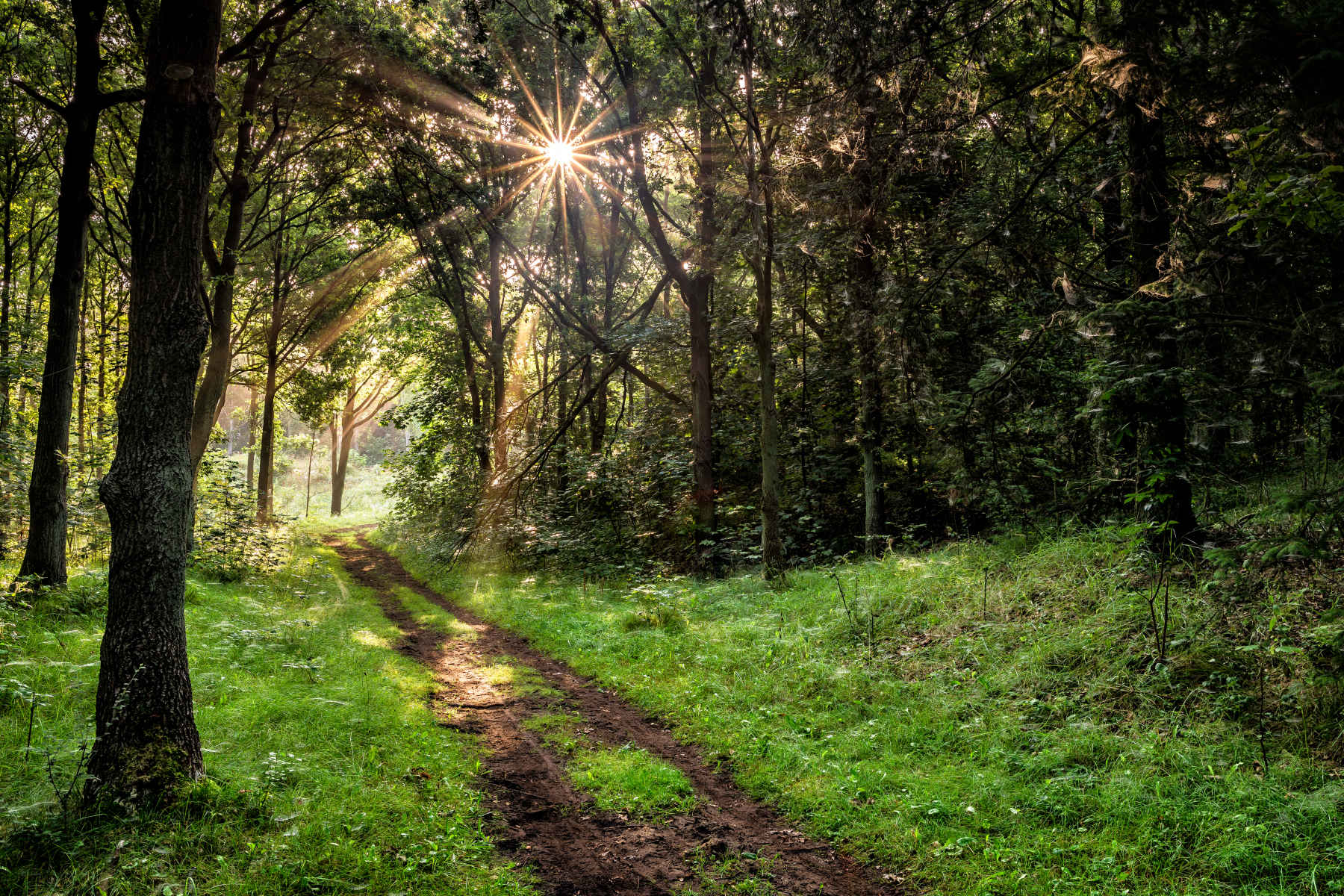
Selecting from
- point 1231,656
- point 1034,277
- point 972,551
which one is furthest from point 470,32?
point 1231,656

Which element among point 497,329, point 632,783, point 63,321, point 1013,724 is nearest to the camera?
point 632,783

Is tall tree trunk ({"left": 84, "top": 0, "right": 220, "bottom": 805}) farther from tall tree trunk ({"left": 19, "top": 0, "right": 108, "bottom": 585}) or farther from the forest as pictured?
tall tree trunk ({"left": 19, "top": 0, "right": 108, "bottom": 585})

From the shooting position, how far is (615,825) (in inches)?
188

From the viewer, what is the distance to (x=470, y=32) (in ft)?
48.8

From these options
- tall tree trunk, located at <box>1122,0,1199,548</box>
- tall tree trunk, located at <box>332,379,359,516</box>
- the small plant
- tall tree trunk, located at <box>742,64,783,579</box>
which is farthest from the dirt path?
tall tree trunk, located at <box>332,379,359,516</box>

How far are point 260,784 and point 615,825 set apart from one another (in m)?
2.50

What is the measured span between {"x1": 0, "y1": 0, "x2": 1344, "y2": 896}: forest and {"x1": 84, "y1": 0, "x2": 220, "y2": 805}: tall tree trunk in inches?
1.1

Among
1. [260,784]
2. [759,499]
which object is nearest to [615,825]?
[260,784]

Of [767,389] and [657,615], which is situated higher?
[767,389]

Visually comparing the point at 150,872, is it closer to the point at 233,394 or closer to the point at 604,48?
the point at 604,48

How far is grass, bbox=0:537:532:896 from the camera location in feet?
12.3

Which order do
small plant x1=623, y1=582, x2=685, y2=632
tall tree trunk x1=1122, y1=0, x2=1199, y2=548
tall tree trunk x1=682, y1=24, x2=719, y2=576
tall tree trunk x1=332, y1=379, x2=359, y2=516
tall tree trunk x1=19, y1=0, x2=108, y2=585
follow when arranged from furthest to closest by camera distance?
tall tree trunk x1=332, y1=379, x2=359, y2=516 → tall tree trunk x1=682, y1=24, x2=719, y2=576 → small plant x1=623, y1=582, x2=685, y2=632 → tall tree trunk x1=19, y1=0, x2=108, y2=585 → tall tree trunk x1=1122, y1=0, x2=1199, y2=548

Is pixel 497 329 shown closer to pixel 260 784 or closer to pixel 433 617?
pixel 433 617

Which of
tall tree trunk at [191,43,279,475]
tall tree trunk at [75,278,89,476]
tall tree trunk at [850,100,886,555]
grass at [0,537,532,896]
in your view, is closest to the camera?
grass at [0,537,532,896]
